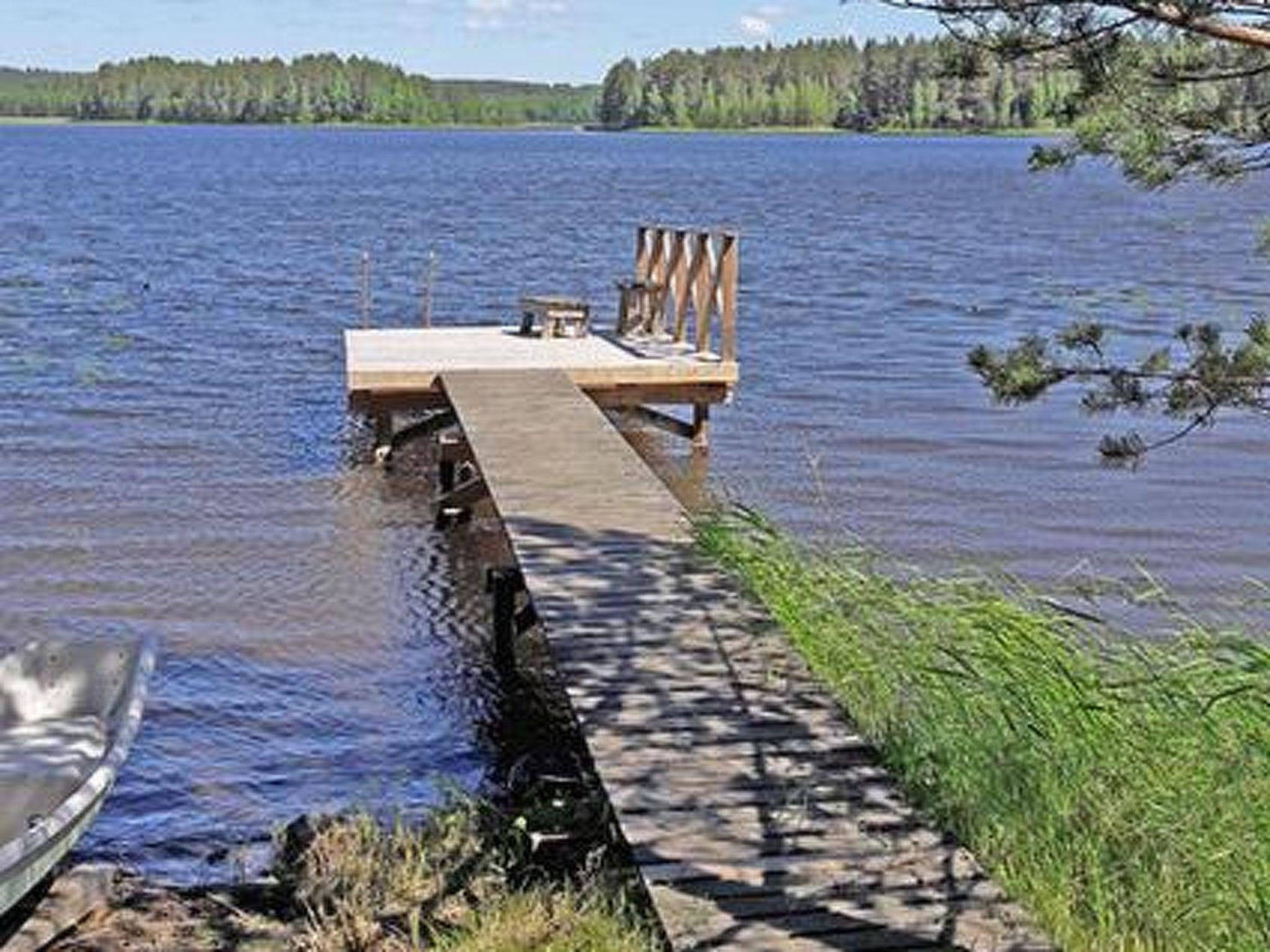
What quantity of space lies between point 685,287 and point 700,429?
144 centimetres

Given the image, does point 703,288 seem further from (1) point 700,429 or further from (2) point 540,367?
(2) point 540,367

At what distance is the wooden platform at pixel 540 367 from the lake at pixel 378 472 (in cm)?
85

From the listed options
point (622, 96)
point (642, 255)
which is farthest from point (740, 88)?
point (642, 255)

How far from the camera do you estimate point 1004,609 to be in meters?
7.54

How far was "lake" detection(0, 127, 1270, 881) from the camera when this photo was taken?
30.6 feet

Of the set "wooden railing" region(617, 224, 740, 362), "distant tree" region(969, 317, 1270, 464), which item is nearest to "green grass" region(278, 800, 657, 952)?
"distant tree" region(969, 317, 1270, 464)

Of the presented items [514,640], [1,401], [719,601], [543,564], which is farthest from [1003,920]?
[1,401]

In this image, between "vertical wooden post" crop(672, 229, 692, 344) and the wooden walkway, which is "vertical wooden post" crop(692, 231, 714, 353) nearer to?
"vertical wooden post" crop(672, 229, 692, 344)

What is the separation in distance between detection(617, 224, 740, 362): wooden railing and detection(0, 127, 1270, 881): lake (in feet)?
3.90

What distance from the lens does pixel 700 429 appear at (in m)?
16.8

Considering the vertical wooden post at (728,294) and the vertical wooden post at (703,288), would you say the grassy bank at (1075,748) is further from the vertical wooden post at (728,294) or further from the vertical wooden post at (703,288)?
the vertical wooden post at (703,288)

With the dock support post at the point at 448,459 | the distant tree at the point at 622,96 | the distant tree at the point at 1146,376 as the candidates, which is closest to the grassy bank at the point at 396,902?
the distant tree at the point at 1146,376

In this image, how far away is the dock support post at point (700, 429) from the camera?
54.6ft

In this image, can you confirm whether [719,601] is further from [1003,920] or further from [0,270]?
[0,270]
